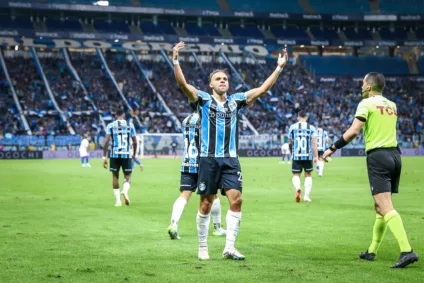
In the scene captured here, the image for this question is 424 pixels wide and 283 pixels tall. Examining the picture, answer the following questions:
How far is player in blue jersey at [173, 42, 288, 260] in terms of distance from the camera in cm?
911

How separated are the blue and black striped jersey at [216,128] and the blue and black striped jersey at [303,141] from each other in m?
9.86

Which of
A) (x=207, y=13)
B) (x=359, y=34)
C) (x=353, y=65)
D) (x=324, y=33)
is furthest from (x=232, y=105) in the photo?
(x=359, y=34)

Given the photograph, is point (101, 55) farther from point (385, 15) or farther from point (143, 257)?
point (143, 257)

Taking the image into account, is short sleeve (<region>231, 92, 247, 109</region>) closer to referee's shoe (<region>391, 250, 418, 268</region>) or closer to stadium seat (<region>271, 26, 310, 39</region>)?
referee's shoe (<region>391, 250, 418, 268</region>)

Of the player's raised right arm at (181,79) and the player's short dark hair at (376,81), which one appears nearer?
the player's raised right arm at (181,79)

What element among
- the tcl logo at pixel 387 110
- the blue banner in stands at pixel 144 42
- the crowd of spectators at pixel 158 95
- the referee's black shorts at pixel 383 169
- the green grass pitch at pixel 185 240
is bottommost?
the green grass pitch at pixel 185 240

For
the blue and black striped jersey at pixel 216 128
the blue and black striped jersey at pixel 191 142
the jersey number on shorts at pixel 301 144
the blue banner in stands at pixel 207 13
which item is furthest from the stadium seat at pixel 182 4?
the blue and black striped jersey at pixel 216 128

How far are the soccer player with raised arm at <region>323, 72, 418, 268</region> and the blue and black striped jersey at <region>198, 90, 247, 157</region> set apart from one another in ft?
4.43

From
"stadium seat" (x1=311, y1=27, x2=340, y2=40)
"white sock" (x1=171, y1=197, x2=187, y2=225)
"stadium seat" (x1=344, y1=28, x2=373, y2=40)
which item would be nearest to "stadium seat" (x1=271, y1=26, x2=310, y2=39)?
"stadium seat" (x1=311, y1=27, x2=340, y2=40)

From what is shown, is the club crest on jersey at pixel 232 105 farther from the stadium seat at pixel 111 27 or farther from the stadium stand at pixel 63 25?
the stadium seat at pixel 111 27

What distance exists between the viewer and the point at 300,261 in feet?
30.0

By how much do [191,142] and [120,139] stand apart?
516cm

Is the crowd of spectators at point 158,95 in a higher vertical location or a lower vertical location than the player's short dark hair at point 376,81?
higher

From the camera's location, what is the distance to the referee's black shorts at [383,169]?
28.7 ft
